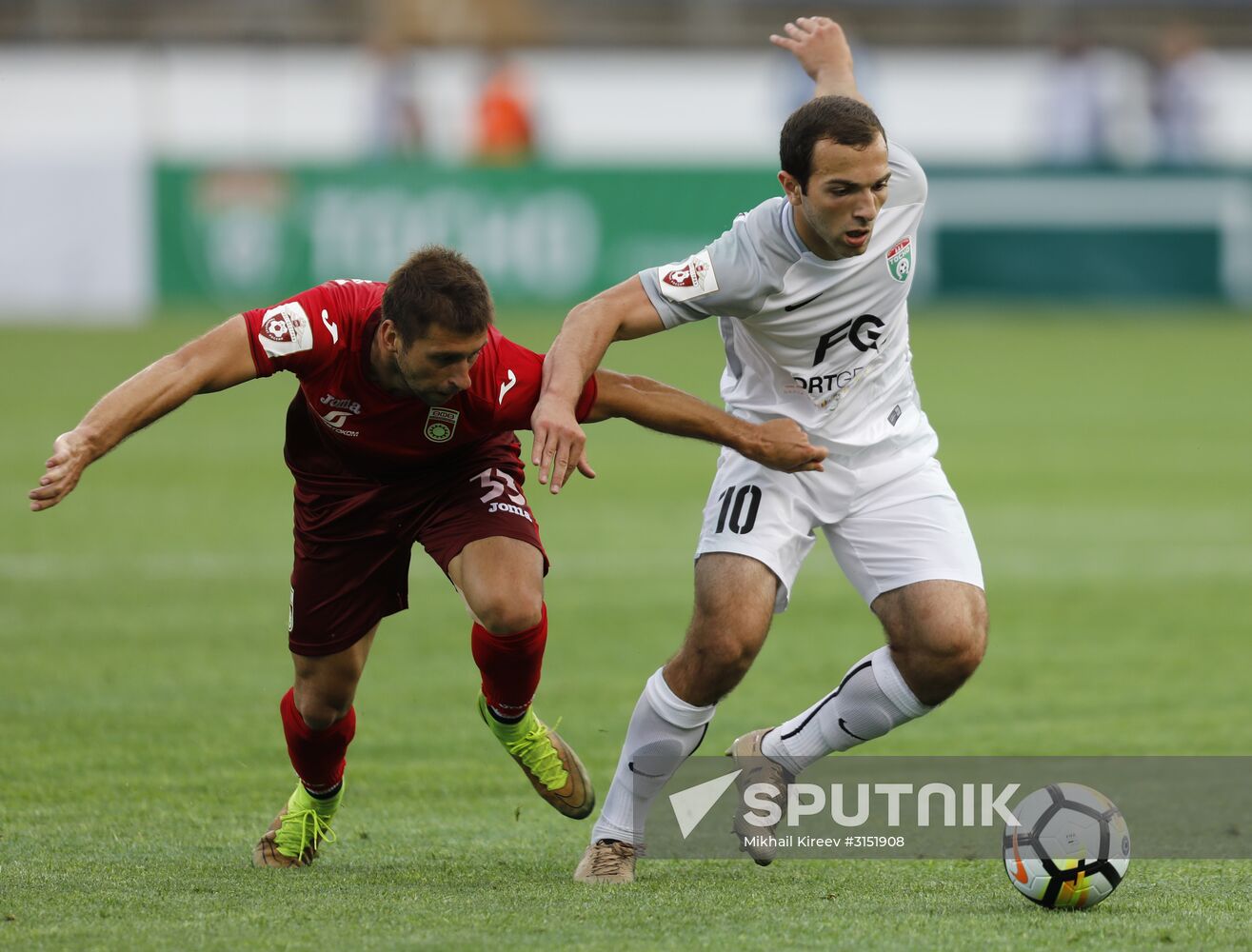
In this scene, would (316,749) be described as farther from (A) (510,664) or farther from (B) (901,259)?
(B) (901,259)

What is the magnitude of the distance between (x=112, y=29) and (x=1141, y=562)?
76.5 ft

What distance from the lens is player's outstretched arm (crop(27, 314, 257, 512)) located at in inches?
194

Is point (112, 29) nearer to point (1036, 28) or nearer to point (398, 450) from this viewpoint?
point (1036, 28)

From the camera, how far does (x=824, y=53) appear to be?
6367mm

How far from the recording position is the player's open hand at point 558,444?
5172 mm

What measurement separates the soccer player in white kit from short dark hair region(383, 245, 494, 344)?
0.32 m

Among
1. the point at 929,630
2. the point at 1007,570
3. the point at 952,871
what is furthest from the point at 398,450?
the point at 1007,570

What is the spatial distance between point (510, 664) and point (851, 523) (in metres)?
1.10

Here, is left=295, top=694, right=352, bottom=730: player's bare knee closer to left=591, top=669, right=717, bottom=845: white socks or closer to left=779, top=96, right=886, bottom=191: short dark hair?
left=591, top=669, right=717, bottom=845: white socks

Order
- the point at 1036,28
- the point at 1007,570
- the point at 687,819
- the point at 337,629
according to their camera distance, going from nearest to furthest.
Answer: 1. the point at 337,629
2. the point at 687,819
3. the point at 1007,570
4. the point at 1036,28

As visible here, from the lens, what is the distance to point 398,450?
5.62 metres

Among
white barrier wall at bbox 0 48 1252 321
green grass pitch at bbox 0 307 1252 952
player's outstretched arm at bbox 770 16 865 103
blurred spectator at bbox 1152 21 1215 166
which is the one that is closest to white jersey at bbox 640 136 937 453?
player's outstretched arm at bbox 770 16 865 103

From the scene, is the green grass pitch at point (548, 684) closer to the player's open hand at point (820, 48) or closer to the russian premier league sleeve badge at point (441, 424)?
the russian premier league sleeve badge at point (441, 424)

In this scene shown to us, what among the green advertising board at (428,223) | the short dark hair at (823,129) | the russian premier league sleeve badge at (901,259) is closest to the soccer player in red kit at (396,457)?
the russian premier league sleeve badge at (901,259)
